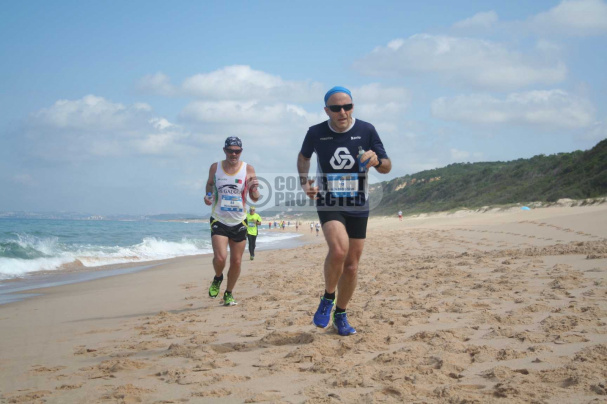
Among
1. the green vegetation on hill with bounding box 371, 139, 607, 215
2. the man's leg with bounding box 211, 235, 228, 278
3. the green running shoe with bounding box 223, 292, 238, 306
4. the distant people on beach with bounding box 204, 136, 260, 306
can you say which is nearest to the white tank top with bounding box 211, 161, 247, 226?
the distant people on beach with bounding box 204, 136, 260, 306

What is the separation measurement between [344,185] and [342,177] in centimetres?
8

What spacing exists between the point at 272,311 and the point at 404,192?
280 feet

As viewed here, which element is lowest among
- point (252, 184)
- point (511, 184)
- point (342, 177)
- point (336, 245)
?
point (336, 245)

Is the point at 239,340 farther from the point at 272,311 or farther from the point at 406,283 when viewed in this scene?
the point at 406,283

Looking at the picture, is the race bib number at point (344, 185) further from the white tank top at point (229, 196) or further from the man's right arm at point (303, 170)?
the white tank top at point (229, 196)

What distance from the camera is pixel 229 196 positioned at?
6.90 meters

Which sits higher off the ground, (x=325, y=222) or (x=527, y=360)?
(x=325, y=222)

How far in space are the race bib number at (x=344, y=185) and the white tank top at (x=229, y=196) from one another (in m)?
2.68

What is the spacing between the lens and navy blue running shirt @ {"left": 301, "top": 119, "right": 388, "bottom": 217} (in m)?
4.45

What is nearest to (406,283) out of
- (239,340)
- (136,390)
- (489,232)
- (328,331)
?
(328,331)

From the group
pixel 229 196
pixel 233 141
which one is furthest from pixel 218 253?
pixel 233 141

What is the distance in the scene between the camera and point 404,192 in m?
89.5

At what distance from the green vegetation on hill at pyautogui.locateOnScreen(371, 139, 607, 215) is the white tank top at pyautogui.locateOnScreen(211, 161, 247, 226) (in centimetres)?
552

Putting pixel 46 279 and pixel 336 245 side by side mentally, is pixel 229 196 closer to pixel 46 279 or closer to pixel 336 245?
pixel 336 245
